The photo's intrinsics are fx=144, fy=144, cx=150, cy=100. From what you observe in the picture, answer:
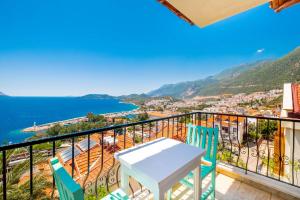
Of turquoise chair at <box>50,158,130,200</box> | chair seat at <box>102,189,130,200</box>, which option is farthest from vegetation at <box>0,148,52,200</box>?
turquoise chair at <box>50,158,130,200</box>

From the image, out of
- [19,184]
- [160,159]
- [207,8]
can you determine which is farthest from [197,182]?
[19,184]

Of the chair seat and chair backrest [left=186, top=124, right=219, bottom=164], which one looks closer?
the chair seat

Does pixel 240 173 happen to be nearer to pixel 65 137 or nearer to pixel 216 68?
pixel 65 137

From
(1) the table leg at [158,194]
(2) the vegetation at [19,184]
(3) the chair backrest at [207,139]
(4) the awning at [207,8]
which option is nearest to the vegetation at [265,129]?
(3) the chair backrest at [207,139]

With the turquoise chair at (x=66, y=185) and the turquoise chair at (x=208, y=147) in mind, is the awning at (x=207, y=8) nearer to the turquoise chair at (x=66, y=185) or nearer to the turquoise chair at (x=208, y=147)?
the turquoise chair at (x=208, y=147)

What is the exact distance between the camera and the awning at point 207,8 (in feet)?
5.31

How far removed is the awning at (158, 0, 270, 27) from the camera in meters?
1.62

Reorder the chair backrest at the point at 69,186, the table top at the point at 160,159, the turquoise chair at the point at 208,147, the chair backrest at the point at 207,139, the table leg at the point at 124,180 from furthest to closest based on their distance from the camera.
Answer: the chair backrest at the point at 207,139 → the turquoise chair at the point at 208,147 → the table leg at the point at 124,180 → the table top at the point at 160,159 → the chair backrest at the point at 69,186

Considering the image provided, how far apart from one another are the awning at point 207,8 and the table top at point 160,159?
1.64 metres

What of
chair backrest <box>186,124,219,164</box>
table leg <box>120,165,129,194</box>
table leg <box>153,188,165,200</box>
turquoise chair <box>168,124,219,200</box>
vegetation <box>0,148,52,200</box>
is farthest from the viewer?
vegetation <box>0,148,52,200</box>

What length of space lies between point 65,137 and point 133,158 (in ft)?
2.30

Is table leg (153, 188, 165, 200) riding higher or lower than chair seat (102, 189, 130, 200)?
higher

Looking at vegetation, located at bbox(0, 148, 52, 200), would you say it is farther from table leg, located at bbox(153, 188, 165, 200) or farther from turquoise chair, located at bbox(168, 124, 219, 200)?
turquoise chair, located at bbox(168, 124, 219, 200)

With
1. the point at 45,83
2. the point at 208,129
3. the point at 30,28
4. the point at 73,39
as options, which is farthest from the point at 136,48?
the point at 45,83
